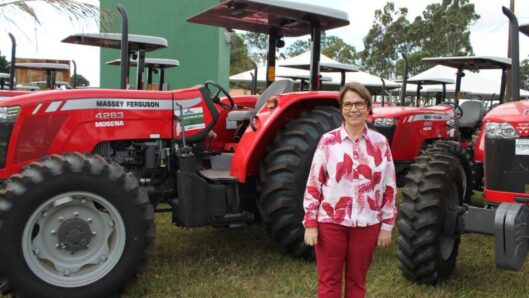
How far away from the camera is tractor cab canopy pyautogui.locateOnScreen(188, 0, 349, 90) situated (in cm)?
421

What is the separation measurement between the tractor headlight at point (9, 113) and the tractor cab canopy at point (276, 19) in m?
1.74

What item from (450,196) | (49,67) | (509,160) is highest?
(49,67)

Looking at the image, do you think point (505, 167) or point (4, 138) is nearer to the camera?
point (505, 167)

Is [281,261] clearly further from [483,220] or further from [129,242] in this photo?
[483,220]

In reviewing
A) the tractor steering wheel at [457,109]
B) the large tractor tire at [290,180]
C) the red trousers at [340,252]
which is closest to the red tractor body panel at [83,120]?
the large tractor tire at [290,180]

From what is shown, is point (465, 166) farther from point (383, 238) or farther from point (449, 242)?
point (383, 238)

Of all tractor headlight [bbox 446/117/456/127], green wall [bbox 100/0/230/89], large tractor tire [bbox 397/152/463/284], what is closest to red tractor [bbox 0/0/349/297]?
large tractor tire [bbox 397/152/463/284]

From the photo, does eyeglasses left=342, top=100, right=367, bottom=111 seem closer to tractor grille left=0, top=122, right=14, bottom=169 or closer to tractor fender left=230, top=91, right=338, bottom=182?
tractor fender left=230, top=91, right=338, bottom=182

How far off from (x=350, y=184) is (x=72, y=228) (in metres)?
1.85

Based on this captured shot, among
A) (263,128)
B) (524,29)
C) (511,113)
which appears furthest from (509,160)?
(263,128)

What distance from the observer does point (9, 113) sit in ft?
12.6

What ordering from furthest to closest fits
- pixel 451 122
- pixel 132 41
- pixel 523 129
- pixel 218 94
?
pixel 451 122, pixel 132 41, pixel 218 94, pixel 523 129

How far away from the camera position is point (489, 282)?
3982 millimetres

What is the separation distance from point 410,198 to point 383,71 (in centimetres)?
4331
